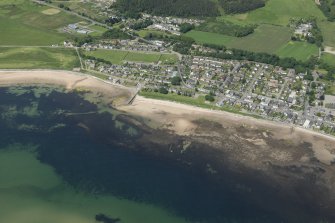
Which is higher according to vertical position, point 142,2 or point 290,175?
point 142,2

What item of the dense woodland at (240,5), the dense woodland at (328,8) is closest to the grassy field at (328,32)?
the dense woodland at (328,8)

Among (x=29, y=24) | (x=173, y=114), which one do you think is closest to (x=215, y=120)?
(x=173, y=114)

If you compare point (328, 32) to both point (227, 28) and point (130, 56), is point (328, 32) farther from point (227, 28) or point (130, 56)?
point (130, 56)

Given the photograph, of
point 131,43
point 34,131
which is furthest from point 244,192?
point 131,43

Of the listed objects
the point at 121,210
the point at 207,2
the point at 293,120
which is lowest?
the point at 121,210

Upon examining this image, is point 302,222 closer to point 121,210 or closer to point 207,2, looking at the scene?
point 121,210

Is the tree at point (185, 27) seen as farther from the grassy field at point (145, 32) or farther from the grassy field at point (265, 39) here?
the grassy field at point (265, 39)
